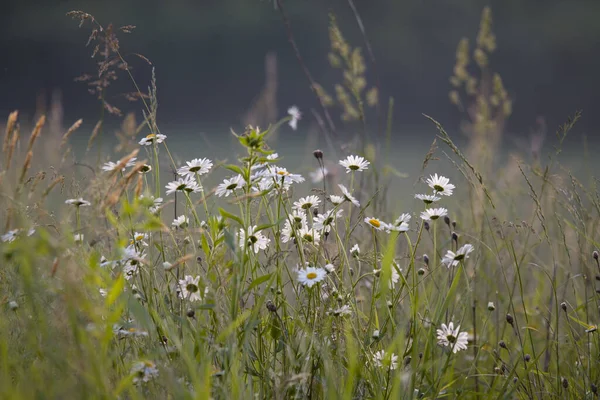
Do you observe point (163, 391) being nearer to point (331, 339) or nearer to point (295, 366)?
point (295, 366)

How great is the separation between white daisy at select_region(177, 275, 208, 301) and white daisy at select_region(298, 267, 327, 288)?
0.62ft

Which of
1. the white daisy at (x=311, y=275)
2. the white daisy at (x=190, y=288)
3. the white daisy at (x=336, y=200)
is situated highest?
the white daisy at (x=336, y=200)

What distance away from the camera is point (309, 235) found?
1.39 m

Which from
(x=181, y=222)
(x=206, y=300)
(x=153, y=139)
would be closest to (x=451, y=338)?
(x=206, y=300)

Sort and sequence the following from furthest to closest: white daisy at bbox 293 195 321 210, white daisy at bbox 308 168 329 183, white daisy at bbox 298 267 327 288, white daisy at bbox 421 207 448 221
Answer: white daisy at bbox 308 168 329 183, white daisy at bbox 293 195 321 210, white daisy at bbox 421 207 448 221, white daisy at bbox 298 267 327 288

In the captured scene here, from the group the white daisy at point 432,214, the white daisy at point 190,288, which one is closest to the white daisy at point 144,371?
the white daisy at point 190,288

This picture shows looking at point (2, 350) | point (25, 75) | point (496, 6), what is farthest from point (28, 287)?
point (496, 6)

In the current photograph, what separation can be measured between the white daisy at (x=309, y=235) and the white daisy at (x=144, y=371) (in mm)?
428

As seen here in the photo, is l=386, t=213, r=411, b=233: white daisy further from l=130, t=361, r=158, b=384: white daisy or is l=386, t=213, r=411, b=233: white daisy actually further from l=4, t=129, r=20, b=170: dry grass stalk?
l=4, t=129, r=20, b=170: dry grass stalk

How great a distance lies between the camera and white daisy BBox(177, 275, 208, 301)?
1.22 m

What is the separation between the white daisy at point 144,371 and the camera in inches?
39.7

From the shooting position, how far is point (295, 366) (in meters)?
1.15

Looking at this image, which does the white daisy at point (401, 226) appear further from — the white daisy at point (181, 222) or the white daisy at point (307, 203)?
the white daisy at point (181, 222)

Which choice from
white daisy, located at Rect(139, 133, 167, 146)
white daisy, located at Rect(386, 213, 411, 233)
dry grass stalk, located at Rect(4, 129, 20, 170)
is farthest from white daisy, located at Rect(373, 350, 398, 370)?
dry grass stalk, located at Rect(4, 129, 20, 170)
